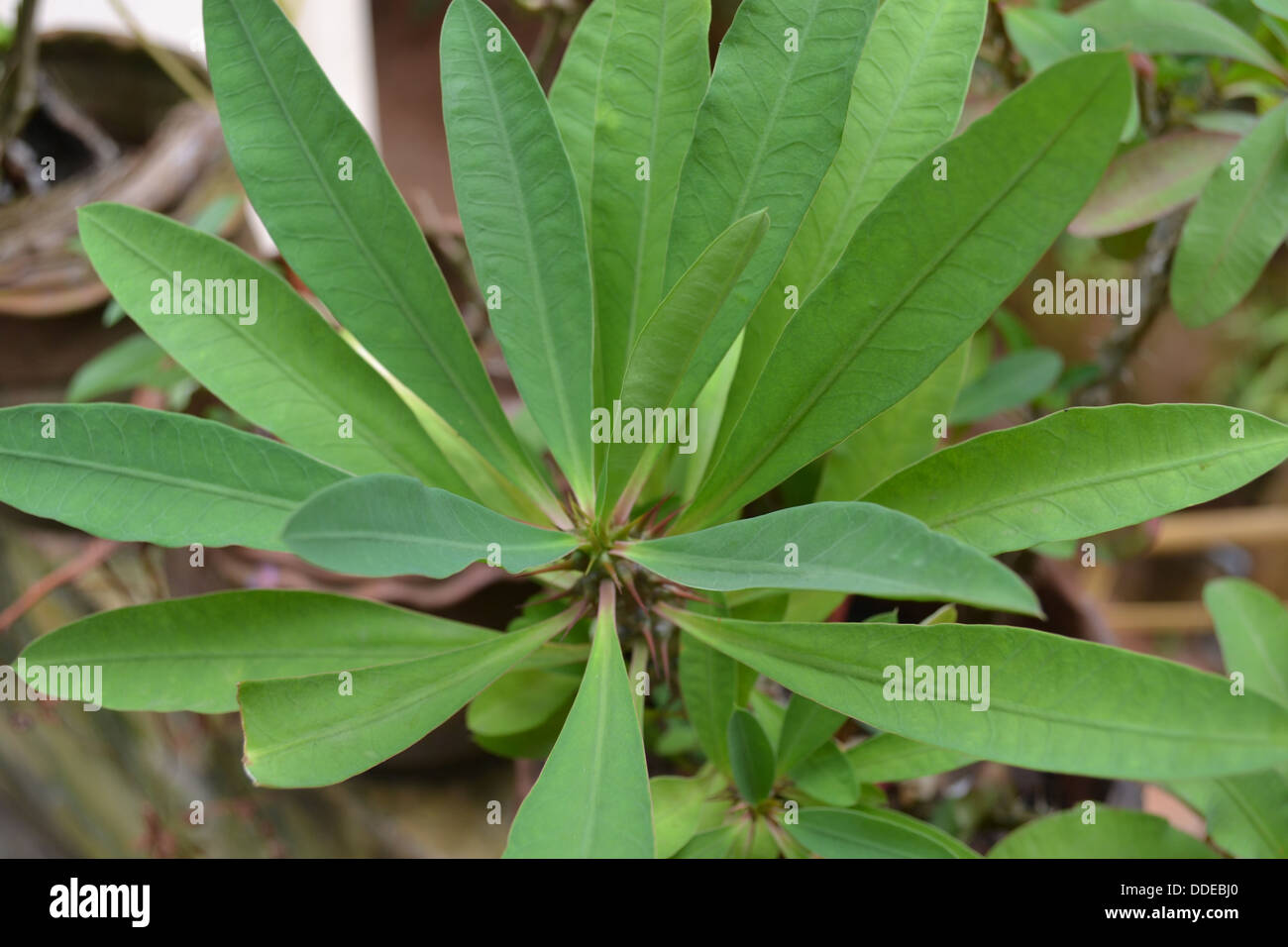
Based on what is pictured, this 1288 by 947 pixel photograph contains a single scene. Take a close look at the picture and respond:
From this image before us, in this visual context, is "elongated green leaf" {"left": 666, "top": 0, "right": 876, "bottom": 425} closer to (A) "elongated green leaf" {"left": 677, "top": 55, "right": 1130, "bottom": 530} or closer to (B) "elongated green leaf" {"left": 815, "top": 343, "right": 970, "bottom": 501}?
(A) "elongated green leaf" {"left": 677, "top": 55, "right": 1130, "bottom": 530}

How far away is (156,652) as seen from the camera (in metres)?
0.59

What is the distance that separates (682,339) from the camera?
0.51 metres

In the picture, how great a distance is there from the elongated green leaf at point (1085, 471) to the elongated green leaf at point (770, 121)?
0.18 meters

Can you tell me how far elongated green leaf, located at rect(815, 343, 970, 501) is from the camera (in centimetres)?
72

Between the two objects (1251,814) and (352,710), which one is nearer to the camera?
(352,710)

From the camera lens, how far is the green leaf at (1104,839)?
0.64 m

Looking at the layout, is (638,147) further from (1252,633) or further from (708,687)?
(1252,633)

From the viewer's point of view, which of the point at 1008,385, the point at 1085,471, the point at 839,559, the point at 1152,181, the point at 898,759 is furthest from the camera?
the point at 1008,385

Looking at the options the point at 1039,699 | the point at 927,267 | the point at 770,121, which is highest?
the point at 770,121

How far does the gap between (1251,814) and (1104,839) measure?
0.14 meters

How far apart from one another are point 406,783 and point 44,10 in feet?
5.69

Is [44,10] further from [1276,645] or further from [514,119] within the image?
[1276,645]

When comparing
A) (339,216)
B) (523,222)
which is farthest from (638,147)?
(339,216)
